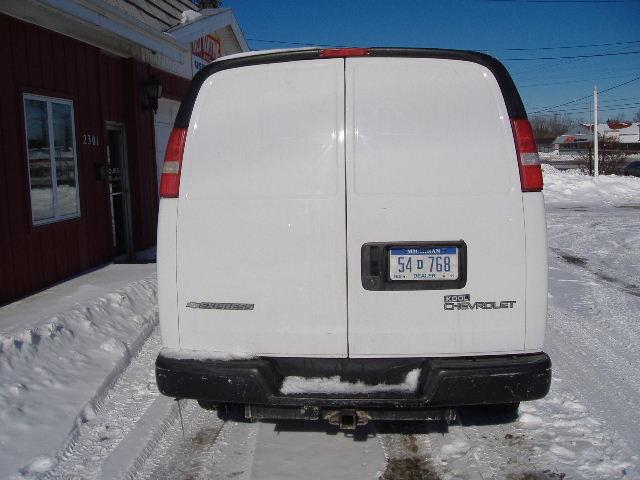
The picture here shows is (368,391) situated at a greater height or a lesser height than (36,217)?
lesser

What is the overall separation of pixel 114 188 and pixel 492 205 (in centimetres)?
801

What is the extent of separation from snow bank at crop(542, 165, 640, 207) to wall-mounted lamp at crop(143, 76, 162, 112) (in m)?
15.3

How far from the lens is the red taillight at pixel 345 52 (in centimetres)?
317

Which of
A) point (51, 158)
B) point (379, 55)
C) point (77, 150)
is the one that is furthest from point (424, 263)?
point (77, 150)

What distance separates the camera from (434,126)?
3.06 meters

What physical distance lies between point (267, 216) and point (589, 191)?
24.6 m

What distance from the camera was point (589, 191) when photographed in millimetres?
24922

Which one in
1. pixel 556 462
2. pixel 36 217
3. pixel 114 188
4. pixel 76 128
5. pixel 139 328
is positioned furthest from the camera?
pixel 114 188

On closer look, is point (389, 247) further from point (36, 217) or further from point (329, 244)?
point (36, 217)

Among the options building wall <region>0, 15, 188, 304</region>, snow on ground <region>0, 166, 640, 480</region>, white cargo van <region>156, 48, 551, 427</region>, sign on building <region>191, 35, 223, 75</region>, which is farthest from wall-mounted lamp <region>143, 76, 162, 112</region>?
white cargo van <region>156, 48, 551, 427</region>

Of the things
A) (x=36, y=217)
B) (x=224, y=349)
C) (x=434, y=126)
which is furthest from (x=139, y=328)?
(x=434, y=126)

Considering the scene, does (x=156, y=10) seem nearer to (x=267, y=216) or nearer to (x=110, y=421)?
(x=110, y=421)

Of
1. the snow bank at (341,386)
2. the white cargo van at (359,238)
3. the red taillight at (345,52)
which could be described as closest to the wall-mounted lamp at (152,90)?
the white cargo van at (359,238)

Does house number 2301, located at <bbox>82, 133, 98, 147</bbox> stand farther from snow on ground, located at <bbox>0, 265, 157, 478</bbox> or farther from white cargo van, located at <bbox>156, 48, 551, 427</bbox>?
white cargo van, located at <bbox>156, 48, 551, 427</bbox>
